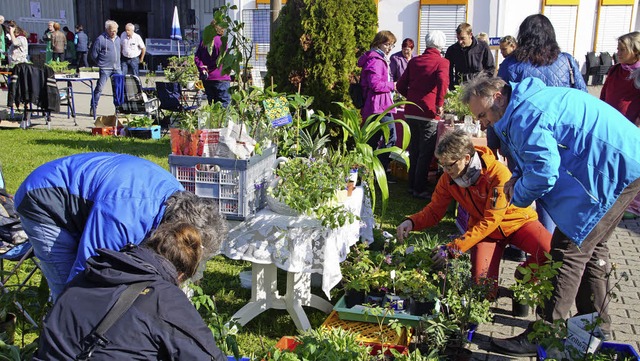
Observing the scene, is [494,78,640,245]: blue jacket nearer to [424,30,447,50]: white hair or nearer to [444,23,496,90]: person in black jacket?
[424,30,447,50]: white hair

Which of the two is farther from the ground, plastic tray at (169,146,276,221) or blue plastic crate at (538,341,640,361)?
plastic tray at (169,146,276,221)

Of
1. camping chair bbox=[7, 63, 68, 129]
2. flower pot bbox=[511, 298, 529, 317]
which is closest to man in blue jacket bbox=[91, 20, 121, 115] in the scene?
camping chair bbox=[7, 63, 68, 129]

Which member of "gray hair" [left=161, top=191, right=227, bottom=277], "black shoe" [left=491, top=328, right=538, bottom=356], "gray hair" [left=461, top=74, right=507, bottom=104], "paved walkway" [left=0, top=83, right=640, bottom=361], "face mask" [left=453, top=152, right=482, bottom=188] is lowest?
"paved walkway" [left=0, top=83, right=640, bottom=361]

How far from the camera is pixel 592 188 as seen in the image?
9.75ft

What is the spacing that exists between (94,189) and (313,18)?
3926 millimetres

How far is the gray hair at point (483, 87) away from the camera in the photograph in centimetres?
311

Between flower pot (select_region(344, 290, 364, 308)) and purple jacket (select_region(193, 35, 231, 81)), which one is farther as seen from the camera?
purple jacket (select_region(193, 35, 231, 81))

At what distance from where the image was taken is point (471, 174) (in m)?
3.77

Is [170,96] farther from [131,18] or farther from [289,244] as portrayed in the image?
[131,18]

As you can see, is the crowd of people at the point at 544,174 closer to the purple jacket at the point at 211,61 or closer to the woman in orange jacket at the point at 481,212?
the woman in orange jacket at the point at 481,212

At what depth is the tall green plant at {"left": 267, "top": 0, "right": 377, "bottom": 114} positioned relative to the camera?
605 centimetres

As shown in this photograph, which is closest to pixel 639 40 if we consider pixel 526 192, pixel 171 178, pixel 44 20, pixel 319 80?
pixel 319 80

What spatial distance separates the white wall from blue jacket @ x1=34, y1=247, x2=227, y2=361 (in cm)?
1377

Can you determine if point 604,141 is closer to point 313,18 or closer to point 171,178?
point 171,178
